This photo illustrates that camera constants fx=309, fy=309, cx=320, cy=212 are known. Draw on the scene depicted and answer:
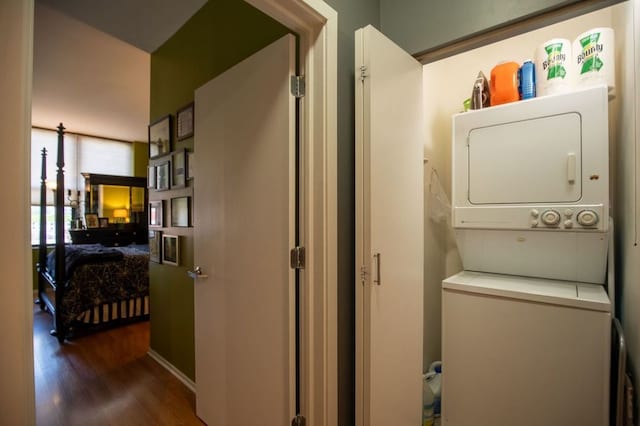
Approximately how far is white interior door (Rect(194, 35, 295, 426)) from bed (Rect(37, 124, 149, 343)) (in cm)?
224

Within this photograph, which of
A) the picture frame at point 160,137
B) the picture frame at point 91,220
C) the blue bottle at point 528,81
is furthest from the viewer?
the picture frame at point 91,220

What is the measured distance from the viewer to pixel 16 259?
59 centimetres

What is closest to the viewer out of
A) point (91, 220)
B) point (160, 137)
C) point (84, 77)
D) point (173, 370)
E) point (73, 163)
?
point (173, 370)

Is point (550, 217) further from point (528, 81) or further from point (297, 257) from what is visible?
point (297, 257)

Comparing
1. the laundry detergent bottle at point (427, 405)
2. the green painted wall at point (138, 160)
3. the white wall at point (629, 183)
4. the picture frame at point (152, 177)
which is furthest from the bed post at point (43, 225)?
the white wall at point (629, 183)

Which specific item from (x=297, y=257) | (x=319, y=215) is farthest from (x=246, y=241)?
(x=319, y=215)

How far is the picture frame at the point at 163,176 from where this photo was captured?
100 inches

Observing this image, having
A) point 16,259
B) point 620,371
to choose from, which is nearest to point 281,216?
point 16,259

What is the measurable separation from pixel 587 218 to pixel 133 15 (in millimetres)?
3183

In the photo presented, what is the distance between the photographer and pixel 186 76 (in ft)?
7.86

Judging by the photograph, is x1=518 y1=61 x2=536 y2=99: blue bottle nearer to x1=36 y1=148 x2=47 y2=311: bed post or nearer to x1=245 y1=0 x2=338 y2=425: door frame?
x1=245 y1=0 x2=338 y2=425: door frame

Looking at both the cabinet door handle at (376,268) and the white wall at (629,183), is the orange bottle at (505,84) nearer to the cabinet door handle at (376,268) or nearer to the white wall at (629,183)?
the white wall at (629,183)

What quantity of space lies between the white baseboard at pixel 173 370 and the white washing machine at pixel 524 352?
176cm

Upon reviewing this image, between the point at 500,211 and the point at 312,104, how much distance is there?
120 centimetres
